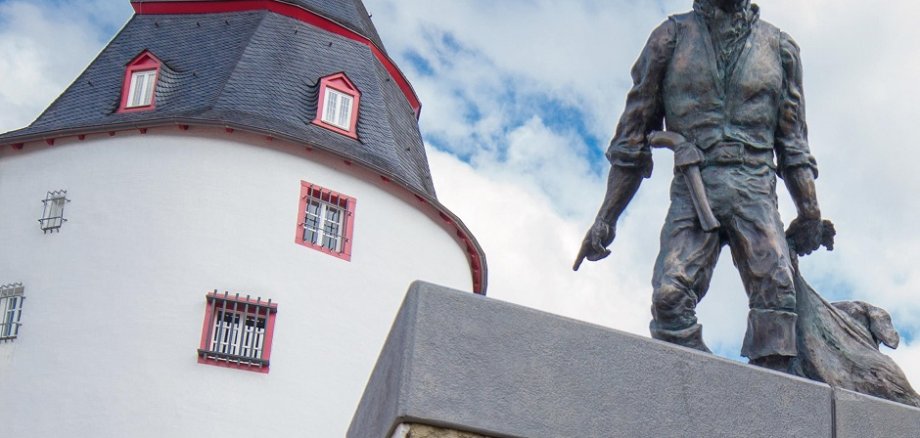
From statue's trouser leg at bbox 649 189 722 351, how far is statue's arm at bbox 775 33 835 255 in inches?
19.6

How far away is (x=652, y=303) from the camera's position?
596 cm

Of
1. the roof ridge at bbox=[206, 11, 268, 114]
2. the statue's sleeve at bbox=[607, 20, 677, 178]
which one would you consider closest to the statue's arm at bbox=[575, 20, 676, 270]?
the statue's sleeve at bbox=[607, 20, 677, 178]

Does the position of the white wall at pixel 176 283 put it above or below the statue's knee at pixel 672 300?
above

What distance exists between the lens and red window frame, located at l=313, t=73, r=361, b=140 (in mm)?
32438

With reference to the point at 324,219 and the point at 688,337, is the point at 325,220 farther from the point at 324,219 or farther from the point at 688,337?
the point at 688,337

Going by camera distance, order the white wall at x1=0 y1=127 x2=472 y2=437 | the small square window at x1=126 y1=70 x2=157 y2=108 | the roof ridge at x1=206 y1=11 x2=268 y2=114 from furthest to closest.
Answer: the small square window at x1=126 y1=70 x2=157 y2=108 → the roof ridge at x1=206 y1=11 x2=268 y2=114 → the white wall at x1=0 y1=127 x2=472 y2=437

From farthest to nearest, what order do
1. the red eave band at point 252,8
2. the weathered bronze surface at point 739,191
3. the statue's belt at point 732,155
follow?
the red eave band at point 252,8 < the statue's belt at point 732,155 < the weathered bronze surface at point 739,191

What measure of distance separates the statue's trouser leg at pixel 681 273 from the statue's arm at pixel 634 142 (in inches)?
10.7

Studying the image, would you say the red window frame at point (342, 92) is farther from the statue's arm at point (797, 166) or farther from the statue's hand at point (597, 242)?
the statue's arm at point (797, 166)

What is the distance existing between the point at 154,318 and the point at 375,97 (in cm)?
946

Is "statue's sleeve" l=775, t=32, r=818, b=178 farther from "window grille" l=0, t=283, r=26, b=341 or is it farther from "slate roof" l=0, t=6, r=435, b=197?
"window grille" l=0, t=283, r=26, b=341

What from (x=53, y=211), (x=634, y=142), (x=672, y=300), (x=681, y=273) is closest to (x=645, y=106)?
(x=634, y=142)

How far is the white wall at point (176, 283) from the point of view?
89.6ft

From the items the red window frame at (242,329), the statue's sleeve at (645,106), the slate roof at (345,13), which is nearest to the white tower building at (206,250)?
the red window frame at (242,329)
